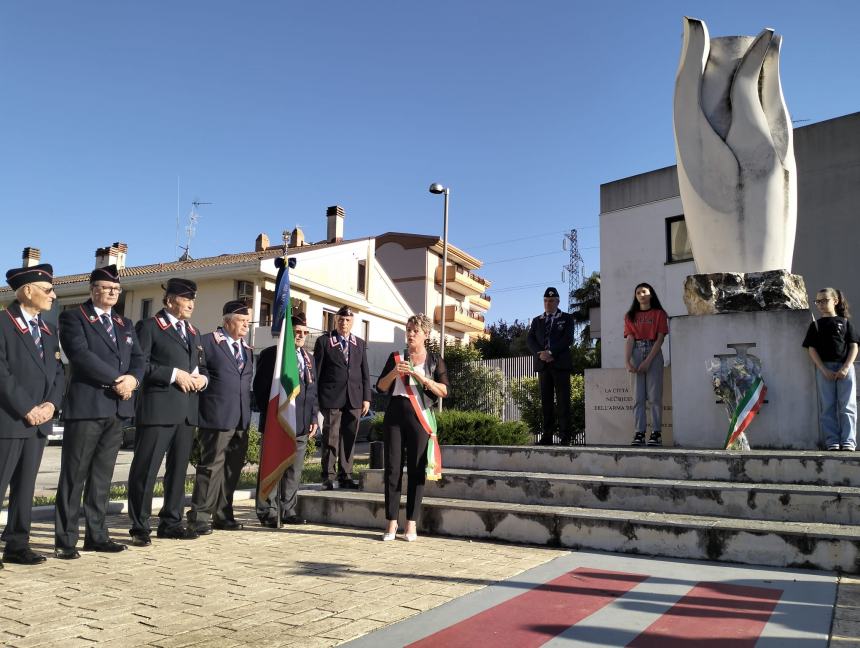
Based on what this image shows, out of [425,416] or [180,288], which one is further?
[180,288]

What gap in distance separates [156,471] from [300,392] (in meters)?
1.63

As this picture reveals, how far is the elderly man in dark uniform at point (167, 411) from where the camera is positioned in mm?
5609

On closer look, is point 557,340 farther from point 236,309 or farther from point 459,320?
point 459,320

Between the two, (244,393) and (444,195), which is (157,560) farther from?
(444,195)

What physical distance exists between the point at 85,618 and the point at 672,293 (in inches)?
Result: 815

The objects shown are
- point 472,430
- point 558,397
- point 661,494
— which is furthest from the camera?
point 472,430

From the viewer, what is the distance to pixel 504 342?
46094 mm

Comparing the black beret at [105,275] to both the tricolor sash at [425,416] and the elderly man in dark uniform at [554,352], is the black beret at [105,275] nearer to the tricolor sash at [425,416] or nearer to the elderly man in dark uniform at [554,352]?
the tricolor sash at [425,416]

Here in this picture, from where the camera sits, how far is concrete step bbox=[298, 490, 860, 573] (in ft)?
14.4

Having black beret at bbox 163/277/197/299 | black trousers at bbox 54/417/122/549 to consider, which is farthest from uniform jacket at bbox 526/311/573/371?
black trousers at bbox 54/417/122/549

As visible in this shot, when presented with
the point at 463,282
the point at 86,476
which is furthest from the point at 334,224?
the point at 86,476

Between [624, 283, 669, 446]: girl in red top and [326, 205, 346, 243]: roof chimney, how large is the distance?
3110 centimetres

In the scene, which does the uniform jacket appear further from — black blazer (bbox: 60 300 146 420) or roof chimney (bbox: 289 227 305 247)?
roof chimney (bbox: 289 227 305 247)

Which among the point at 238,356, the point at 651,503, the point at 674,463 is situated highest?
the point at 238,356
